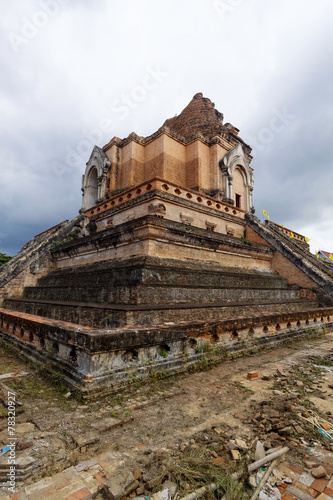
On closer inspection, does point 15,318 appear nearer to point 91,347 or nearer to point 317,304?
point 91,347

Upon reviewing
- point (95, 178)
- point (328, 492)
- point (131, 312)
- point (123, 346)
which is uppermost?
point (95, 178)

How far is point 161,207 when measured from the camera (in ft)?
25.7

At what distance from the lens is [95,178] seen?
14539 mm

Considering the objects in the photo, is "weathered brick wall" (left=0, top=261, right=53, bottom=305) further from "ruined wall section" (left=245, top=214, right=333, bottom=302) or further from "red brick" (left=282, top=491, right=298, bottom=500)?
"red brick" (left=282, top=491, right=298, bottom=500)

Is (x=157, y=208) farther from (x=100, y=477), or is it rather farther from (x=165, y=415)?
(x=100, y=477)

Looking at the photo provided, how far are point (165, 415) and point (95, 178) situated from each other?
13684 mm

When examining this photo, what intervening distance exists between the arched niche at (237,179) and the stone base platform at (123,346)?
8.02 m

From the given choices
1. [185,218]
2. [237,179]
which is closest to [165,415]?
[185,218]

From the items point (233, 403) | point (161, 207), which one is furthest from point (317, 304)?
point (233, 403)

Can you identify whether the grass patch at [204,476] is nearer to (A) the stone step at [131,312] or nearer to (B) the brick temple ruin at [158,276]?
(B) the brick temple ruin at [158,276]

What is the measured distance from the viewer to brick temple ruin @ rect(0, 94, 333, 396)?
12.2 ft

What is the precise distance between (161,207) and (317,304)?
6.85m

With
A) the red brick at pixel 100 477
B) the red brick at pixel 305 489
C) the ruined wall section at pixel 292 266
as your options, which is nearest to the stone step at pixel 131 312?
the red brick at pixel 100 477

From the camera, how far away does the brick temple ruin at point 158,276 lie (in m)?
3.72
